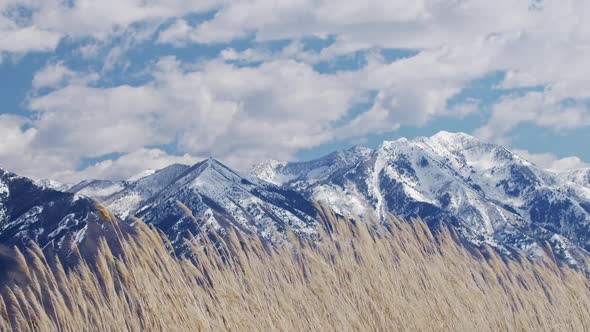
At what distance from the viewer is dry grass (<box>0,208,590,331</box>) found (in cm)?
694

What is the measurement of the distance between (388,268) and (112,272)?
3.24 metres

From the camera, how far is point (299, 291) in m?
7.88

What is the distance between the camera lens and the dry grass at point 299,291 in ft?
22.8

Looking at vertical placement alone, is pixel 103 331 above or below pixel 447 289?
above

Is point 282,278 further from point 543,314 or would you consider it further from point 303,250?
point 543,314

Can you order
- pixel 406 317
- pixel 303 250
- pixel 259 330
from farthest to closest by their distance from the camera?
pixel 303 250 < pixel 406 317 < pixel 259 330

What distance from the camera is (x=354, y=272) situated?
801 centimetres

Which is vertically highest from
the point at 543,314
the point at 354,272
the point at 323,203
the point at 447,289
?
the point at 323,203

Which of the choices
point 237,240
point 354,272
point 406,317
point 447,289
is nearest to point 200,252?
point 237,240

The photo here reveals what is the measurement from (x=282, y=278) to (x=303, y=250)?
53 cm

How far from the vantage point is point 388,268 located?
8.23 metres

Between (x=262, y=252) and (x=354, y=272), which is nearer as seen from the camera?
(x=354, y=272)

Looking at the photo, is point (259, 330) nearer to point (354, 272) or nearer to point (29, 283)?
point (354, 272)

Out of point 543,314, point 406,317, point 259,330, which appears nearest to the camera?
point 259,330
